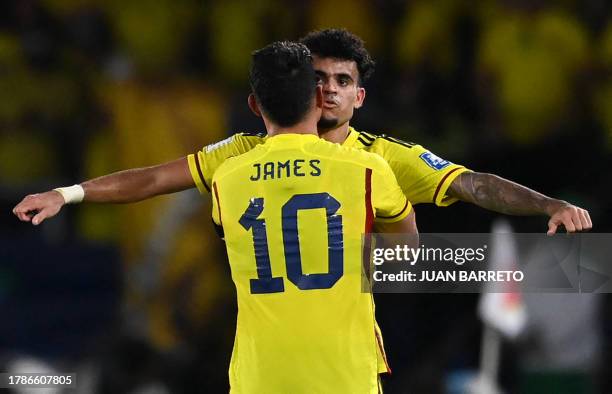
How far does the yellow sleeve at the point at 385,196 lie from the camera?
446 cm

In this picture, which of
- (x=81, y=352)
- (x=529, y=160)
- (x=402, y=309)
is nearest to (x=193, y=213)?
(x=81, y=352)

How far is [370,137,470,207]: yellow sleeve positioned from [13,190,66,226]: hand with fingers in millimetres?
1362

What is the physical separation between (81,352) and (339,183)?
15.0 ft

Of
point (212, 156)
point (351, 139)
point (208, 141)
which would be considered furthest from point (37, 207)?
point (208, 141)

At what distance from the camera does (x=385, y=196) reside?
4.49m

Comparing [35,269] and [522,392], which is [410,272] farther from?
[35,269]

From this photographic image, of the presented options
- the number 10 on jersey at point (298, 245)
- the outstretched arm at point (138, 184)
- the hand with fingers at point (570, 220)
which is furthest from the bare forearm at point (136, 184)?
the hand with fingers at point (570, 220)

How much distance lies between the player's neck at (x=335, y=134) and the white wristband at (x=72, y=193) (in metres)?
1.04

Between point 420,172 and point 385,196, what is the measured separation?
2.47 ft

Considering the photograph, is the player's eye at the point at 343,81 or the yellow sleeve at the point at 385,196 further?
the player's eye at the point at 343,81

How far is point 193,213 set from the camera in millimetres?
8961

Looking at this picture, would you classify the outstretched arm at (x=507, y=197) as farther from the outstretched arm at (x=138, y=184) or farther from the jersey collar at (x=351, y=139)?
the outstretched arm at (x=138, y=184)

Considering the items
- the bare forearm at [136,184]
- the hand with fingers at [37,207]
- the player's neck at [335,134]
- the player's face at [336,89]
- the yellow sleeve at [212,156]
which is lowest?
the hand with fingers at [37,207]

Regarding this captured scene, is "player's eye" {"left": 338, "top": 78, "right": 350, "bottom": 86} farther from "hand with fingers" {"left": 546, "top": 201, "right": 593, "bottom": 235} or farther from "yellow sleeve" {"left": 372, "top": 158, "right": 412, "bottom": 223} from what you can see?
"hand with fingers" {"left": 546, "top": 201, "right": 593, "bottom": 235}
